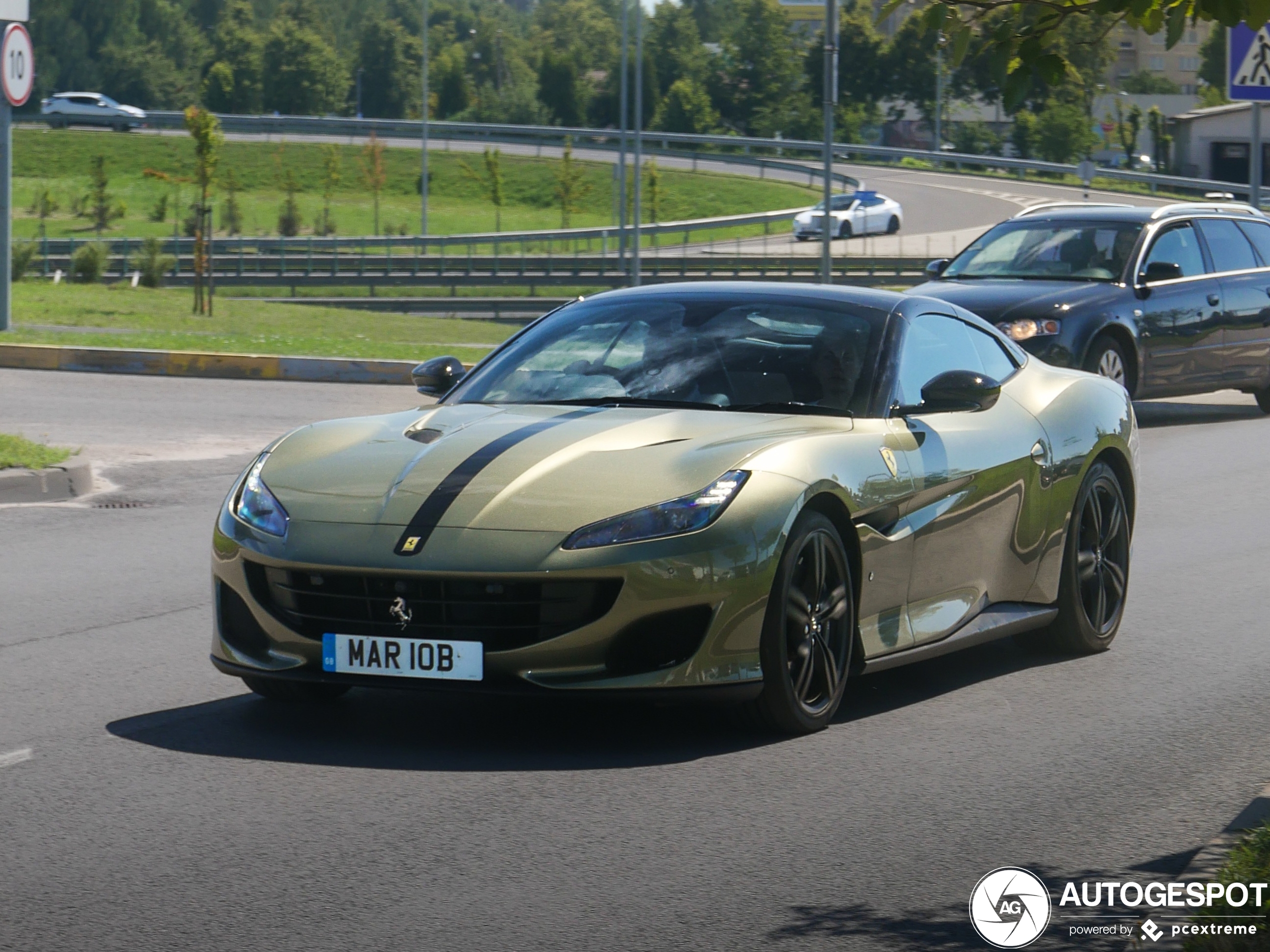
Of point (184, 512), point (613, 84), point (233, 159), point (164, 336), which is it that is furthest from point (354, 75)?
point (184, 512)

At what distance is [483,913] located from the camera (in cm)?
431

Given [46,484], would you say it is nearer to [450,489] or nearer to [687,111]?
[450,489]

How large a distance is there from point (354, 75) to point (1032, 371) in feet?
518

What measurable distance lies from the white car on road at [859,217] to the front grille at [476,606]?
190 ft

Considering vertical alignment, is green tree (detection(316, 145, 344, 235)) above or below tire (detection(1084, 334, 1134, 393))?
above

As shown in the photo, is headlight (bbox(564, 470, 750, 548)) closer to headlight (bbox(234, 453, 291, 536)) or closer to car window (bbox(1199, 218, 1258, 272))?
headlight (bbox(234, 453, 291, 536))

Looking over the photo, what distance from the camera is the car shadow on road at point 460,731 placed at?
225 inches

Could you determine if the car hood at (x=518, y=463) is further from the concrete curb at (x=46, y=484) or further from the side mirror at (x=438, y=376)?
the concrete curb at (x=46, y=484)

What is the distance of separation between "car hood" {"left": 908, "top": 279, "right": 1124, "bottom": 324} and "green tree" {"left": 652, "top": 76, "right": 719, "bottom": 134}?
99407mm

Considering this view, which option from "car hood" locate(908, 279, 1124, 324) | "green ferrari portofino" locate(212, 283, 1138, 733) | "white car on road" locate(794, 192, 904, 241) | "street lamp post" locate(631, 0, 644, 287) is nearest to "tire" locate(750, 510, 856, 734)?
"green ferrari portofino" locate(212, 283, 1138, 733)

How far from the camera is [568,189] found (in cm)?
7025

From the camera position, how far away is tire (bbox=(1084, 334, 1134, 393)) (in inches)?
621

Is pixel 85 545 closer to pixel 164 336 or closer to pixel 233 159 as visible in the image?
pixel 164 336

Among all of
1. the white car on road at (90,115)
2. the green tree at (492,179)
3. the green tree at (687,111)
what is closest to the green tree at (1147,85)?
the green tree at (687,111)
